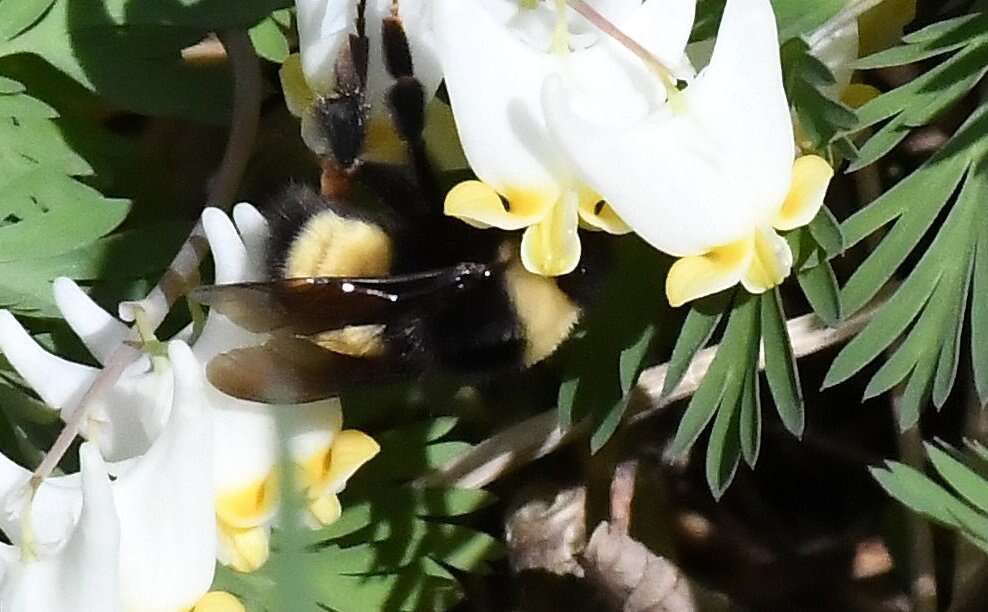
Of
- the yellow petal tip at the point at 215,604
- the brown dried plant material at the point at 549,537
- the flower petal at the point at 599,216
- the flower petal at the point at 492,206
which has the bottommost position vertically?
the brown dried plant material at the point at 549,537

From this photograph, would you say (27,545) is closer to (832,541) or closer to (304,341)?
(304,341)

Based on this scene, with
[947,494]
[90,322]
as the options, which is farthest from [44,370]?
[947,494]

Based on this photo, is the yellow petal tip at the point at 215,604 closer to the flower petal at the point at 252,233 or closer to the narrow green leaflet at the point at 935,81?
the flower petal at the point at 252,233

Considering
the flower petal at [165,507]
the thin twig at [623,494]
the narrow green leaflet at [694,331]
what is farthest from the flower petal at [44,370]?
the thin twig at [623,494]

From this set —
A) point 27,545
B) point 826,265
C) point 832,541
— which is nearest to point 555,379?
point 832,541

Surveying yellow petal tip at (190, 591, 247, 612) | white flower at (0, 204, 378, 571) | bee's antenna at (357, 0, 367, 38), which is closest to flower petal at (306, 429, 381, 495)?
white flower at (0, 204, 378, 571)

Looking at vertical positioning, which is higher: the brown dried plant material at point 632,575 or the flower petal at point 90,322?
the flower petal at point 90,322

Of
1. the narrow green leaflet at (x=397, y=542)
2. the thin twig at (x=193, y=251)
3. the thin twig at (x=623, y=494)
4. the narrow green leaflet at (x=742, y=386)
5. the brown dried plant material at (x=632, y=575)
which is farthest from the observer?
the thin twig at (x=623, y=494)
